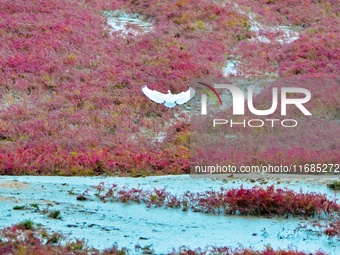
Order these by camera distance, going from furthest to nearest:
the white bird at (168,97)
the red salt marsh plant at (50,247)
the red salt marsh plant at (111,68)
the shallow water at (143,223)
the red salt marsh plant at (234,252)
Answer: the white bird at (168,97) < the red salt marsh plant at (111,68) < the shallow water at (143,223) < the red salt marsh plant at (234,252) < the red salt marsh plant at (50,247)

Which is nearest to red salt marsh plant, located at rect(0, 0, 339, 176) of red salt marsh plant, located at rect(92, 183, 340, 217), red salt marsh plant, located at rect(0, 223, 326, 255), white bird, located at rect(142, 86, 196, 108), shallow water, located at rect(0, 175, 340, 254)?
white bird, located at rect(142, 86, 196, 108)

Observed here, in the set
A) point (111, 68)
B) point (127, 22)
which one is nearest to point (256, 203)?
point (111, 68)

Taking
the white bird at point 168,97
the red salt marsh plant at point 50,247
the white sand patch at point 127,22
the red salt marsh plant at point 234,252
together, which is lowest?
the red salt marsh plant at point 234,252

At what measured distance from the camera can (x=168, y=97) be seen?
29.7 metres

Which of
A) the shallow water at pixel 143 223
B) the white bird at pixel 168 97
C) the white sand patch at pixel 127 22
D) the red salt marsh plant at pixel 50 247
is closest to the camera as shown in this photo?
the red salt marsh plant at pixel 50 247

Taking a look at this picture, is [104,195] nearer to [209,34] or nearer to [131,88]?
[131,88]

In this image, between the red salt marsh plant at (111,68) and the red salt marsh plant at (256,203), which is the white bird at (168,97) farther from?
the red salt marsh plant at (256,203)

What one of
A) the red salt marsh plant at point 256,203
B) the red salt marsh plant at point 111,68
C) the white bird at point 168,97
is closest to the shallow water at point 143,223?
the red salt marsh plant at point 256,203

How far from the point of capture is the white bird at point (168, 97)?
1154 inches

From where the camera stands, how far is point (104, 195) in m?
18.8

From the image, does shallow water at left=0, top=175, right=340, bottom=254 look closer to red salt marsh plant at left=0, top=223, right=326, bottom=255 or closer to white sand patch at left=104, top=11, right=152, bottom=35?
red salt marsh plant at left=0, top=223, right=326, bottom=255

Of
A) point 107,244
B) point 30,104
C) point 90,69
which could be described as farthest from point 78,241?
point 90,69

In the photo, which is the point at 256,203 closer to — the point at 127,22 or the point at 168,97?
the point at 168,97

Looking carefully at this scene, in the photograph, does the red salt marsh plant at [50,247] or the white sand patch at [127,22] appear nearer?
the red salt marsh plant at [50,247]
